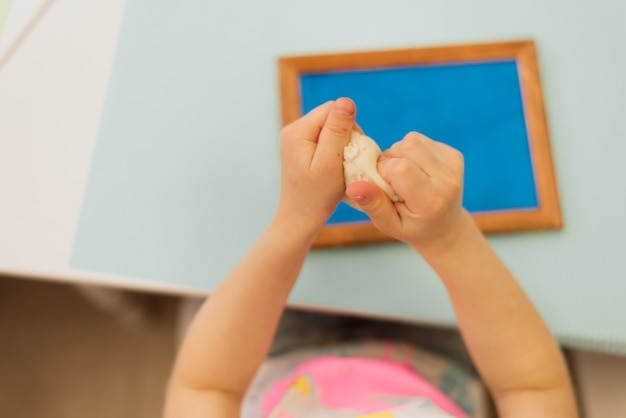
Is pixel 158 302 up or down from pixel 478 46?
down

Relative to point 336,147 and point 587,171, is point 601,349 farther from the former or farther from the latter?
point 336,147

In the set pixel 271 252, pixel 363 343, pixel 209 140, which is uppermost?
pixel 209 140

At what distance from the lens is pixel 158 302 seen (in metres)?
1.01

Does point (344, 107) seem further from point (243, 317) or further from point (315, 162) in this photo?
point (243, 317)

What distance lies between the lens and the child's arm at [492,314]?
0.48m

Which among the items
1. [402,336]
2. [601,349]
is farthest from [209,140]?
[601,349]

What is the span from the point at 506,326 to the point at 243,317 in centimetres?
24

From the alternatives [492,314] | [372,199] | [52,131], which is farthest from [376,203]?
[52,131]

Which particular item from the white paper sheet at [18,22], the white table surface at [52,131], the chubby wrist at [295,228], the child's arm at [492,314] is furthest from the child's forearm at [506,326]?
the white paper sheet at [18,22]

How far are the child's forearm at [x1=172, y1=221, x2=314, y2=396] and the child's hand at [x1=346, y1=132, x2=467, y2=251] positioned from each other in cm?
9

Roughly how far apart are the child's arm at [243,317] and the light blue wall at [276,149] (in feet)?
0.18

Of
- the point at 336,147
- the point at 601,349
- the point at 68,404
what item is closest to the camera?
the point at 336,147

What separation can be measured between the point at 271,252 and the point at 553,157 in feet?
1.05

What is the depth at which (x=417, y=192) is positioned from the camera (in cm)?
44
